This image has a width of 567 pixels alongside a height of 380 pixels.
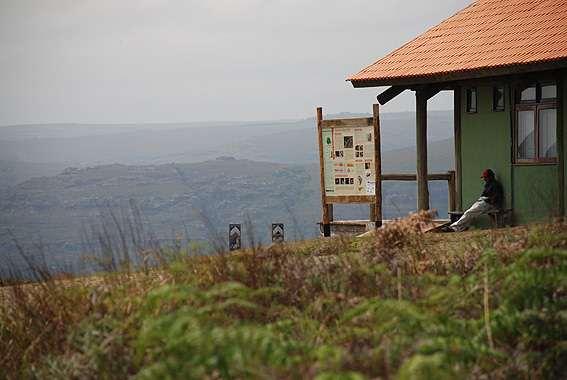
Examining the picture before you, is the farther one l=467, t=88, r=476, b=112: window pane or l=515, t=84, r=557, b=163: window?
l=467, t=88, r=476, b=112: window pane

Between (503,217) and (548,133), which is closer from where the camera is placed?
(548,133)

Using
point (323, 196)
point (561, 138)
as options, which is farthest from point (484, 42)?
point (323, 196)

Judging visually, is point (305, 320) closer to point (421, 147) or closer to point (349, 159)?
point (349, 159)

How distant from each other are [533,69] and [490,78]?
1763 millimetres

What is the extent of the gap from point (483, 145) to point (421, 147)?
1.39 m

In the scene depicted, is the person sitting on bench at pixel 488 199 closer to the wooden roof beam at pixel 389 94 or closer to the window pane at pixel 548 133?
the window pane at pixel 548 133

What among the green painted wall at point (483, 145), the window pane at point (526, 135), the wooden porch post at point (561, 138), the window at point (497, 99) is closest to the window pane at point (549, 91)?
the wooden porch post at point (561, 138)

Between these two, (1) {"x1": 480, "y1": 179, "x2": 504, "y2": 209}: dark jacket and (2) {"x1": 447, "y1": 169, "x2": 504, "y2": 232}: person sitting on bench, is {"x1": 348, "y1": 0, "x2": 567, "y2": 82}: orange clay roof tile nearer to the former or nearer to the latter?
(2) {"x1": 447, "y1": 169, "x2": 504, "y2": 232}: person sitting on bench

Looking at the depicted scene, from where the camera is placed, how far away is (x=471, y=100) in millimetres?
20203

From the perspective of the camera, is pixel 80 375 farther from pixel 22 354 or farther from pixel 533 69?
pixel 533 69

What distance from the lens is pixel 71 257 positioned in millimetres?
10156

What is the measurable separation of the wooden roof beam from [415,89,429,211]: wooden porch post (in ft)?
1.22

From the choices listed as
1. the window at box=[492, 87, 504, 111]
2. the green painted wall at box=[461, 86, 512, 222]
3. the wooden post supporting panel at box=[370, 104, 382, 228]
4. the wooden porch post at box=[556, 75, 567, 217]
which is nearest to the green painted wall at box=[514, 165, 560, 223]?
the wooden porch post at box=[556, 75, 567, 217]

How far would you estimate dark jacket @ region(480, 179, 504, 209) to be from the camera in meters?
19.3
